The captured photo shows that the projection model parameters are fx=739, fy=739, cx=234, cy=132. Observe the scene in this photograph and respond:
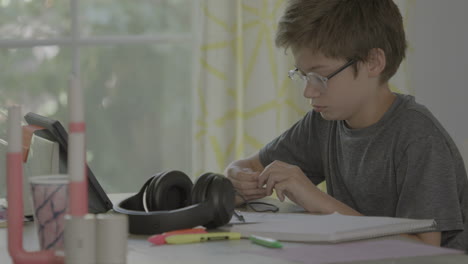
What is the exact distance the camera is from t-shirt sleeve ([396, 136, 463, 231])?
59.1 inches

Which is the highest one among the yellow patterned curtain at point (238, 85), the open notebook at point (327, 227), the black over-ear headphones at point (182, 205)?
the yellow patterned curtain at point (238, 85)

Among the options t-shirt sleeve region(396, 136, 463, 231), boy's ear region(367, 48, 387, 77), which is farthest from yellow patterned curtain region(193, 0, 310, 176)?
t-shirt sleeve region(396, 136, 463, 231)

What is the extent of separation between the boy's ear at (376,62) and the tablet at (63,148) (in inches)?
28.9

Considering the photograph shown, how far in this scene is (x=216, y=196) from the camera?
4.08 feet

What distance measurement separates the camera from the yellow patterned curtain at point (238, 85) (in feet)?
9.77

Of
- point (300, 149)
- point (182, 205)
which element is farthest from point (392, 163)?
point (182, 205)

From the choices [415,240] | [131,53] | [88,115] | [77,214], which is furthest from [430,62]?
[77,214]

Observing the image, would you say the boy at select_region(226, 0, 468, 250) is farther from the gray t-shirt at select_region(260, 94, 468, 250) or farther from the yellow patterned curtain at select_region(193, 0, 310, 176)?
the yellow patterned curtain at select_region(193, 0, 310, 176)

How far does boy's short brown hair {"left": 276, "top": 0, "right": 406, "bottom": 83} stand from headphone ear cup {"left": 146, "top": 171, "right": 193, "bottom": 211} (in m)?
0.56

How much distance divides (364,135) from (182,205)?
0.62m

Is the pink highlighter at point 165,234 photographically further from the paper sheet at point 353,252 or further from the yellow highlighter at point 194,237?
the paper sheet at point 353,252

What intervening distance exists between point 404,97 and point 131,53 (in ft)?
5.74

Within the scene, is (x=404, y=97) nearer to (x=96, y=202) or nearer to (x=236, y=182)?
(x=236, y=182)

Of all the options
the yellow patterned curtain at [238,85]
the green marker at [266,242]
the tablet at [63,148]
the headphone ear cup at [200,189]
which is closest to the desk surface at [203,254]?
the green marker at [266,242]
